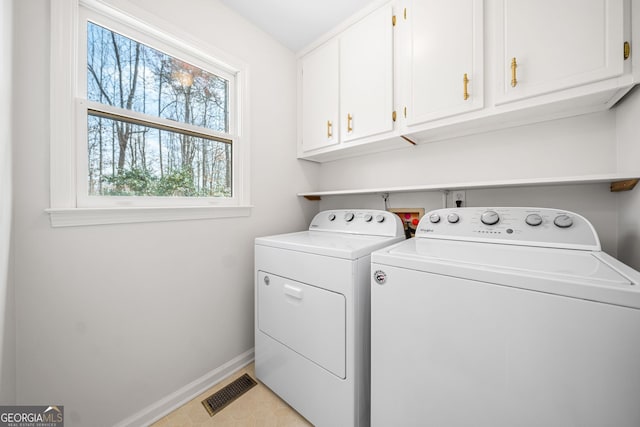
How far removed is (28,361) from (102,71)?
137 centimetres

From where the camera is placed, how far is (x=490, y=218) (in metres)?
1.20

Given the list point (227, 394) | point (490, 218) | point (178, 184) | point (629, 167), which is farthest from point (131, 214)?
point (629, 167)

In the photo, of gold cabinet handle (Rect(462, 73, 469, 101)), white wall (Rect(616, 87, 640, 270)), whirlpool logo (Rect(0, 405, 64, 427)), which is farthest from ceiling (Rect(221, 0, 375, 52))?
whirlpool logo (Rect(0, 405, 64, 427))

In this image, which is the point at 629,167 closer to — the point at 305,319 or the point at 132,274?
the point at 305,319

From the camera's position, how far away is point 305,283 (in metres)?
1.26

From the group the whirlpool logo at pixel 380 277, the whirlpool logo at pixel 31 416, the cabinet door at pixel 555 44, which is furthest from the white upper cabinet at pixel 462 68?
the whirlpool logo at pixel 31 416

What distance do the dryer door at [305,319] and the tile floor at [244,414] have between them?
0.38 meters

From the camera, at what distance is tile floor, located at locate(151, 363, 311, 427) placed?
50.8 inches

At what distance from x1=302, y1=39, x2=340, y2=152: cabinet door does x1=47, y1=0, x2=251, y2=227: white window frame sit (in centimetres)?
72

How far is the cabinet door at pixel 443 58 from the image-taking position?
122 centimetres

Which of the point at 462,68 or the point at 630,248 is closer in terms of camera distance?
the point at 630,248

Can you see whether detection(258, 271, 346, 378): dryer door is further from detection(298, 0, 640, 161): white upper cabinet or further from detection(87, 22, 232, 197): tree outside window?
detection(298, 0, 640, 161): white upper cabinet

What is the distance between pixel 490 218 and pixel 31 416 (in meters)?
2.23

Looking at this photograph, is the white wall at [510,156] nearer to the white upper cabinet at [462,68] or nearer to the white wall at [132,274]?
the white upper cabinet at [462,68]
